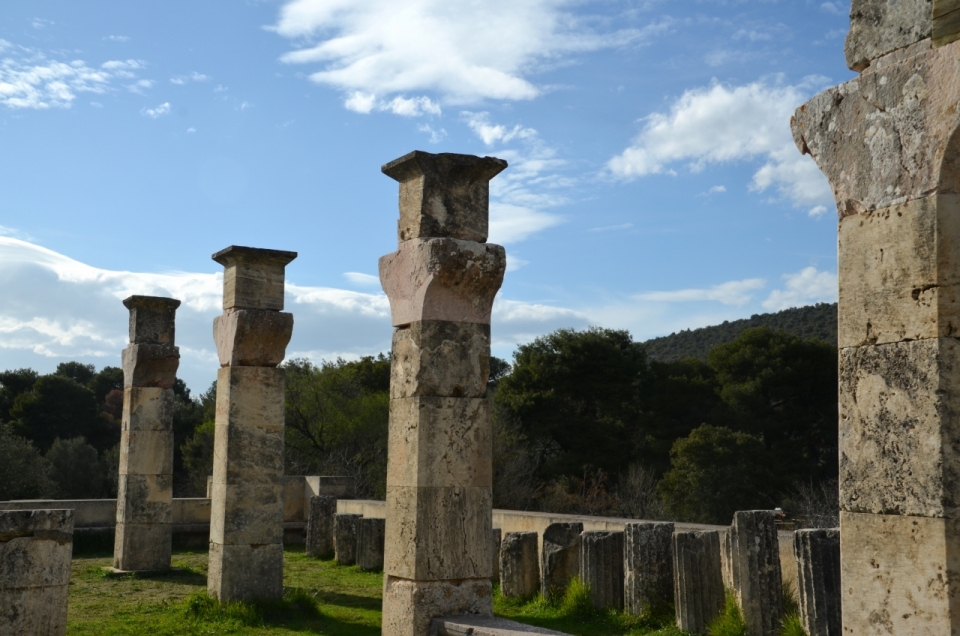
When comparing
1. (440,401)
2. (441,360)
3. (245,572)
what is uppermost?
(441,360)

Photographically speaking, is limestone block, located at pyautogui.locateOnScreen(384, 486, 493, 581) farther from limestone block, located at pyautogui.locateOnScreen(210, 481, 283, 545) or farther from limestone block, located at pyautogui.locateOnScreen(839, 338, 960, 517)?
limestone block, located at pyautogui.locateOnScreen(210, 481, 283, 545)

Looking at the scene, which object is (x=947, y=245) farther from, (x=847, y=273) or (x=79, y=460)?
(x=79, y=460)

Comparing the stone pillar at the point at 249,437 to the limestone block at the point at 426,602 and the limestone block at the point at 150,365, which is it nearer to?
the limestone block at the point at 150,365

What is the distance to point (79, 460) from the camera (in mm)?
28078

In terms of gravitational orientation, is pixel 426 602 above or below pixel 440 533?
below

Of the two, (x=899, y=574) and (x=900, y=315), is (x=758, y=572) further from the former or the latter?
(x=900, y=315)

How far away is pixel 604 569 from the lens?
926 cm

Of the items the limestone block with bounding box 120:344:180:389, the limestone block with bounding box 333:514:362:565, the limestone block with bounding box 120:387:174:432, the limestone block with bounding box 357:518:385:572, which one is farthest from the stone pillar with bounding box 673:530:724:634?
the limestone block with bounding box 120:387:174:432

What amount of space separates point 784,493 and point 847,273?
24105mm

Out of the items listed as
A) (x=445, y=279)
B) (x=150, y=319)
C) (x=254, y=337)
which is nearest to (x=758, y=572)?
(x=445, y=279)

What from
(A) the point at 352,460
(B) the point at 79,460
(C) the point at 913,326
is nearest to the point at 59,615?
(C) the point at 913,326

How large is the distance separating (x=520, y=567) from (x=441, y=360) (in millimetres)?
4444

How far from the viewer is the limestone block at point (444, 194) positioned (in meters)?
6.77

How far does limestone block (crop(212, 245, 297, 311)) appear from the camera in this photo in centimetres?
1053
